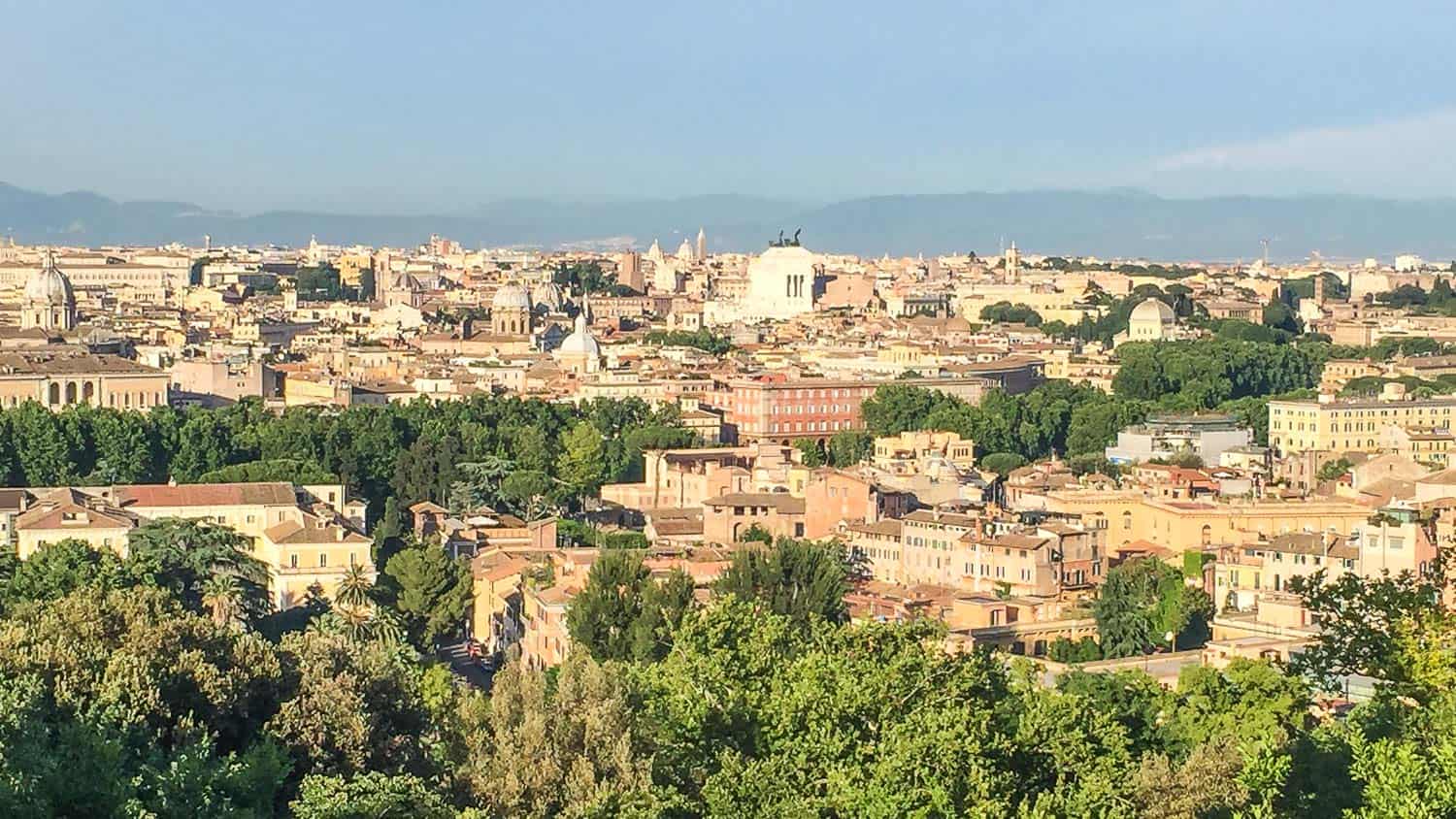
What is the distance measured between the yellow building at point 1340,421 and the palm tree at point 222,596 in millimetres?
24202

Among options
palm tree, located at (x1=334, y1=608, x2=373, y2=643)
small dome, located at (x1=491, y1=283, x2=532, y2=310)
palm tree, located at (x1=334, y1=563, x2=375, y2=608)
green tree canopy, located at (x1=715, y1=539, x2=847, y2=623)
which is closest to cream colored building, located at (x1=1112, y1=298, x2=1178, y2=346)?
small dome, located at (x1=491, y1=283, x2=532, y2=310)

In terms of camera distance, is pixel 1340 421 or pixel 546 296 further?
pixel 546 296

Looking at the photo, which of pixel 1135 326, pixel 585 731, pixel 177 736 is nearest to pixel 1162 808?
pixel 585 731

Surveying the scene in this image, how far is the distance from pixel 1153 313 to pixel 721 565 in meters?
49.9

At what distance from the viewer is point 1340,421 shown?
49.2 metres

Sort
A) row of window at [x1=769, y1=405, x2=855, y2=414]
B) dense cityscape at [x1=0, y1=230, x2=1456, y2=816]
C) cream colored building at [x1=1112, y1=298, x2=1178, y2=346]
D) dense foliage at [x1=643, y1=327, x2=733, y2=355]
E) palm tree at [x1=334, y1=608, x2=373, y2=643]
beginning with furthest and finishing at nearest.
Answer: cream colored building at [x1=1112, y1=298, x2=1178, y2=346] < dense foliage at [x1=643, y1=327, x2=733, y2=355] < row of window at [x1=769, y1=405, x2=855, y2=414] < palm tree at [x1=334, y1=608, x2=373, y2=643] < dense cityscape at [x1=0, y1=230, x2=1456, y2=816]

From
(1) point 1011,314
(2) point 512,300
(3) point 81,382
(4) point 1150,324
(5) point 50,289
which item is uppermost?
(5) point 50,289

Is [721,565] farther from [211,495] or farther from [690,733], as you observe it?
[690,733]

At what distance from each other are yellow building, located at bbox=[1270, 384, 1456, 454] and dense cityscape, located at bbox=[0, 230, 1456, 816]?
94 millimetres

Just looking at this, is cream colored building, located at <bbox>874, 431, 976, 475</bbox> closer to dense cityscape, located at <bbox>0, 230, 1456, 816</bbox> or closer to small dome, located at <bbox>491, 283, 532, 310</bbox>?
dense cityscape, located at <bbox>0, 230, 1456, 816</bbox>

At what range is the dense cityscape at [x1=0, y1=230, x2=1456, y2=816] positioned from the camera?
1499 centimetres

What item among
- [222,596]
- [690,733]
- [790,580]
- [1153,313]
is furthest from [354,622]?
[1153,313]

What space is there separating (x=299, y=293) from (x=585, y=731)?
3382 inches

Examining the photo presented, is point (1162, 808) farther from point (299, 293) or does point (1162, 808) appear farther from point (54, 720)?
point (299, 293)
